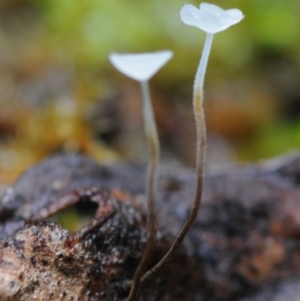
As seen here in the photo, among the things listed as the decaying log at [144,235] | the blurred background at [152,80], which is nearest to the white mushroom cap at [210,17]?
the decaying log at [144,235]

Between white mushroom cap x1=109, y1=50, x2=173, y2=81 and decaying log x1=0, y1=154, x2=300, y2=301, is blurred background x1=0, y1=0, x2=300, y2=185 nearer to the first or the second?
decaying log x1=0, y1=154, x2=300, y2=301

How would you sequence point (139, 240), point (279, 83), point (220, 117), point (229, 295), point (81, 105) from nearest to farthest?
point (139, 240) → point (229, 295) → point (81, 105) → point (220, 117) → point (279, 83)

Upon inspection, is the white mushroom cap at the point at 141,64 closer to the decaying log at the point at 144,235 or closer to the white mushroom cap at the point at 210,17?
the white mushroom cap at the point at 210,17

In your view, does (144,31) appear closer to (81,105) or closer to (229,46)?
(229,46)

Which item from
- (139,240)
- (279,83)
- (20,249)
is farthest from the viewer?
(279,83)

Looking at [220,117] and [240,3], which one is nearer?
[220,117]

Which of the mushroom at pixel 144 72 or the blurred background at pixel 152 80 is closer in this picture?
the mushroom at pixel 144 72

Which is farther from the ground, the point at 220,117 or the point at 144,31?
the point at 144,31

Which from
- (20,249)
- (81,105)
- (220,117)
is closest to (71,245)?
(20,249)
